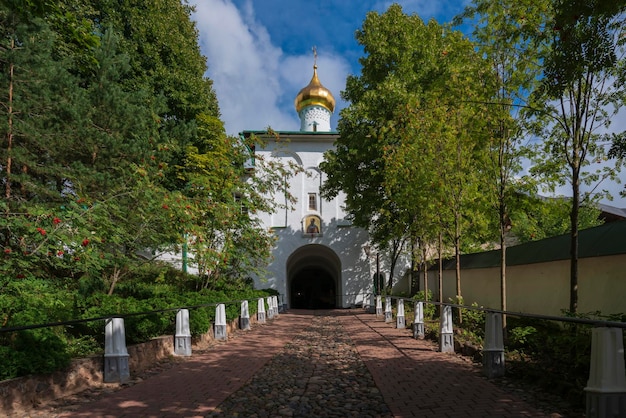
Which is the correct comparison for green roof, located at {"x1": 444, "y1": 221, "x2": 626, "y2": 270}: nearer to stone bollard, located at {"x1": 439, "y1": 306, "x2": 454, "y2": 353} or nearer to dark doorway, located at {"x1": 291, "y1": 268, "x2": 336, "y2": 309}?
stone bollard, located at {"x1": 439, "y1": 306, "x2": 454, "y2": 353}

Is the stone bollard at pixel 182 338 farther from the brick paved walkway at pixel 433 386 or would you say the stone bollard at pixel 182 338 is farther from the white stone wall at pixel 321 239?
the white stone wall at pixel 321 239

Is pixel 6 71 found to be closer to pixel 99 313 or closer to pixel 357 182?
pixel 99 313

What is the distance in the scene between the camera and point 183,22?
22172mm

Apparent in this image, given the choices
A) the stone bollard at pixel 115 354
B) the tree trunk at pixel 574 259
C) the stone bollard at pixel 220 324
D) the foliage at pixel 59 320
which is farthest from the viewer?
the stone bollard at pixel 220 324

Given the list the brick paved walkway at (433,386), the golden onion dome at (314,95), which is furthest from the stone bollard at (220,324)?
the golden onion dome at (314,95)

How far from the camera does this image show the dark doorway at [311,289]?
41656 millimetres

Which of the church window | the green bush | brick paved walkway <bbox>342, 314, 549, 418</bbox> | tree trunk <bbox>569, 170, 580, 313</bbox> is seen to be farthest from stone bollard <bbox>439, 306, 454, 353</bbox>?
the church window

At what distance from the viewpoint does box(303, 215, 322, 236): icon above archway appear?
92.0 ft

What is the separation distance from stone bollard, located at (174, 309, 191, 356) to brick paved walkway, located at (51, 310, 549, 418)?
11.8 inches

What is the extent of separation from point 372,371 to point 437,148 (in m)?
6.07

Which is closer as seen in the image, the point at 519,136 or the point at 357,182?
the point at 519,136

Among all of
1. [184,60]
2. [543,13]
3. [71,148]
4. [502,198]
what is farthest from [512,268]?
[184,60]

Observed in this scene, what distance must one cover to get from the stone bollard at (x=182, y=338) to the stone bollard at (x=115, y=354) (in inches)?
82.3

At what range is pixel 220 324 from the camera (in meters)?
10.4
